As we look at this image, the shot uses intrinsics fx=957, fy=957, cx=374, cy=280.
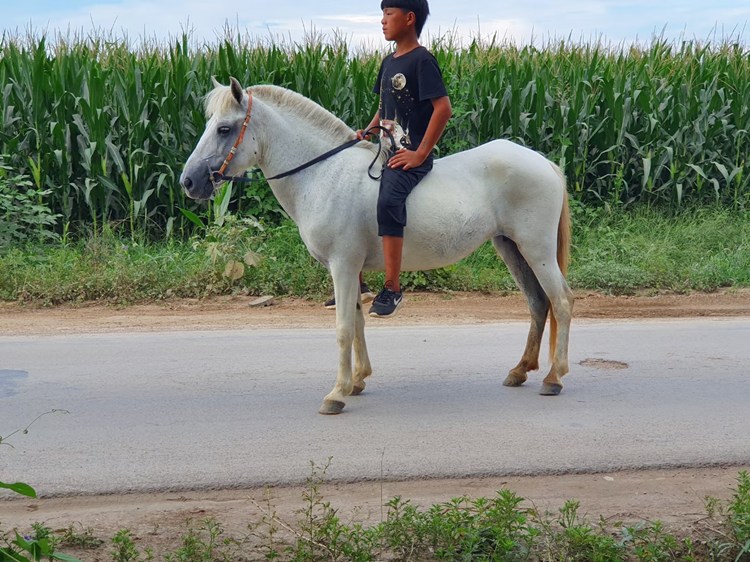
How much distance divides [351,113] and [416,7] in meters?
7.50

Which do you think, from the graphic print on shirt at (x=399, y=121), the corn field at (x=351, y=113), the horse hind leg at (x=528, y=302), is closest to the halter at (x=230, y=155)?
the graphic print on shirt at (x=399, y=121)

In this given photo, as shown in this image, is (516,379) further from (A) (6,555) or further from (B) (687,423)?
(A) (6,555)

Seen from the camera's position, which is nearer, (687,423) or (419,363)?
(687,423)

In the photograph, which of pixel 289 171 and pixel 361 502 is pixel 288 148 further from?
pixel 361 502

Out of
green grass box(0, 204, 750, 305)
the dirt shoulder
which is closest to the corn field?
green grass box(0, 204, 750, 305)

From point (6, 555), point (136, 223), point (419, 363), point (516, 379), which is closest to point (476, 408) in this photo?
point (516, 379)

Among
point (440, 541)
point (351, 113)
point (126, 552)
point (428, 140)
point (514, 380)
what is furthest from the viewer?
point (351, 113)

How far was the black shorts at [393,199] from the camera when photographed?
614 centimetres

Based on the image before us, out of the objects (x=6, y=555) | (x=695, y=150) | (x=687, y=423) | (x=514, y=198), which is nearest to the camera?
(x=6, y=555)

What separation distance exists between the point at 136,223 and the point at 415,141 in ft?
23.8

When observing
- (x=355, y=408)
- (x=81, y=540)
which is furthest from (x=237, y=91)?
(x=81, y=540)


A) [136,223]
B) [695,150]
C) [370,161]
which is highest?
[370,161]

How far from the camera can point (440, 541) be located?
158 inches

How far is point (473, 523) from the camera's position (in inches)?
162
